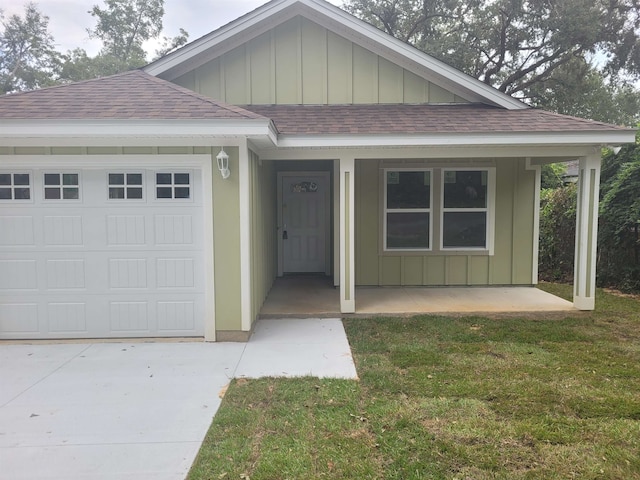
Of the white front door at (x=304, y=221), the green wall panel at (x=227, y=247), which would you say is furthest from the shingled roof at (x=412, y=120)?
the white front door at (x=304, y=221)

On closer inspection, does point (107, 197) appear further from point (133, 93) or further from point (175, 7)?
point (175, 7)

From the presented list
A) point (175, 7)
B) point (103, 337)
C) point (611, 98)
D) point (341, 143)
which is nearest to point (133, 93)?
point (341, 143)

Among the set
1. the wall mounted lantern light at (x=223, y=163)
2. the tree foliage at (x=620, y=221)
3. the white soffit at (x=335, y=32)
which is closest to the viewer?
the wall mounted lantern light at (x=223, y=163)

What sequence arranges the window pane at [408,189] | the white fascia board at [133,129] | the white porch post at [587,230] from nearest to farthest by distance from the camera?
the white fascia board at [133,129]
the white porch post at [587,230]
the window pane at [408,189]

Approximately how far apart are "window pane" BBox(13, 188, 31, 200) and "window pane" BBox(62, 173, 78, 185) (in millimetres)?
445

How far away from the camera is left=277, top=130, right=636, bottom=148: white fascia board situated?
5.90 metres

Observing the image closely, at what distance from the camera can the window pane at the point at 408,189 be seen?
8.16 m

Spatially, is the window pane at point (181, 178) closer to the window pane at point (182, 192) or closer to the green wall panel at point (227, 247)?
the window pane at point (182, 192)

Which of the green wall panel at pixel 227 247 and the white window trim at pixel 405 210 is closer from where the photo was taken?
the green wall panel at pixel 227 247

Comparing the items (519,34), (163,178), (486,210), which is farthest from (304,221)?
(519,34)

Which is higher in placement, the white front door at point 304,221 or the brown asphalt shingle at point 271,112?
the brown asphalt shingle at point 271,112

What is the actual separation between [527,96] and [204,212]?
16.7 metres

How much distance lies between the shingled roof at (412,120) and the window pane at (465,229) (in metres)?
1.97

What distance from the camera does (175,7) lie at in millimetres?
24734
